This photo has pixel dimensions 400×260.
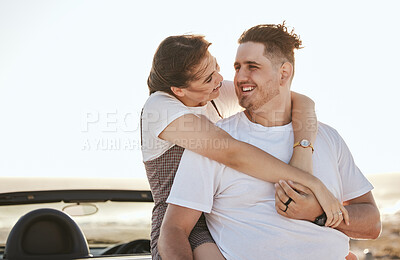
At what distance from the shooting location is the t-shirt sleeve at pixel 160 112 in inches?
122

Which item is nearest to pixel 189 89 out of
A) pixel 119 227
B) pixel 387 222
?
pixel 119 227

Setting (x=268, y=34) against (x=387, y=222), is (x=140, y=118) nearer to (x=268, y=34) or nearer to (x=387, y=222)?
(x=268, y=34)

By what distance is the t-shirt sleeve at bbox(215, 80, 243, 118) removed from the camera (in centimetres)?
369

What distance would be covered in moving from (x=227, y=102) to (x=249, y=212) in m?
0.90

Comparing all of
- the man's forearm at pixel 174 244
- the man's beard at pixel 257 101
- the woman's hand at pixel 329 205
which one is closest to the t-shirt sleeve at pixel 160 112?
the man's beard at pixel 257 101

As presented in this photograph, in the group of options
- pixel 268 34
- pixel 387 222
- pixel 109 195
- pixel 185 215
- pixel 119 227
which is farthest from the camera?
pixel 387 222

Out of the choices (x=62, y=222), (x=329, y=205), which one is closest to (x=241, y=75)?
(x=329, y=205)

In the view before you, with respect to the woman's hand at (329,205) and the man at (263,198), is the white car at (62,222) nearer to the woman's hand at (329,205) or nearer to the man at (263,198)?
the man at (263,198)

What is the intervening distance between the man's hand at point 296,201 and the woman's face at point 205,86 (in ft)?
2.49

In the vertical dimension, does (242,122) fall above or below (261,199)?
above

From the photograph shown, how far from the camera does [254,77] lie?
3422mm

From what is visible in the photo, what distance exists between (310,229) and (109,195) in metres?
2.47

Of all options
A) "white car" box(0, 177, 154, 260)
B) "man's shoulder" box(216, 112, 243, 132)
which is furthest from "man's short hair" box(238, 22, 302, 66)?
"white car" box(0, 177, 154, 260)

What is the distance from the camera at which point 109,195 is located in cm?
510
